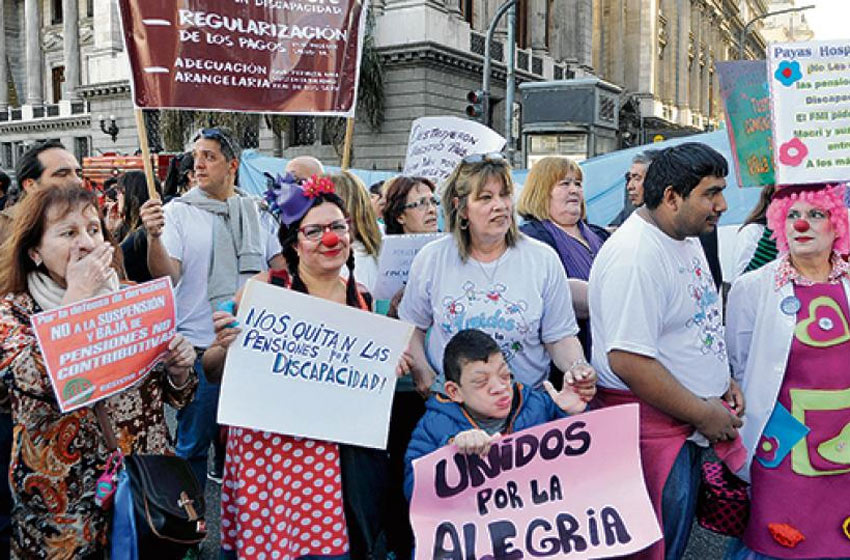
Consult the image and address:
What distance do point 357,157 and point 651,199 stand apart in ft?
75.9

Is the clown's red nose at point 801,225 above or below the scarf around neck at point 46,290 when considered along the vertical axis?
above

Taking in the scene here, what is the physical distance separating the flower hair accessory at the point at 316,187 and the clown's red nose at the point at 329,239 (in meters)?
0.16

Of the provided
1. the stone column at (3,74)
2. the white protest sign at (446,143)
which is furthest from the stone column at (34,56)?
the white protest sign at (446,143)

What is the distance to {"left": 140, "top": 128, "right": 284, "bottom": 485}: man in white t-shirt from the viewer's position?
3.50m

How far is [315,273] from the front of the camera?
263 centimetres

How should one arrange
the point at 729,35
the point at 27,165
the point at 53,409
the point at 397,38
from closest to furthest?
the point at 53,409 → the point at 27,165 → the point at 397,38 → the point at 729,35

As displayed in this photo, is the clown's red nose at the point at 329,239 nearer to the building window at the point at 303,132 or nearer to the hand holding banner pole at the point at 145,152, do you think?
the hand holding banner pole at the point at 145,152

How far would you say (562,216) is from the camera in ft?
12.3

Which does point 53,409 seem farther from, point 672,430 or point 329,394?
point 672,430

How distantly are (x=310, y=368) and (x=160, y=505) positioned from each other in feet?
2.10

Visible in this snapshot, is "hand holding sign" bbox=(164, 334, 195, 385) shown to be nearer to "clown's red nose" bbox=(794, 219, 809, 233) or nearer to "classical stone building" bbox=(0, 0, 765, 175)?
"clown's red nose" bbox=(794, 219, 809, 233)

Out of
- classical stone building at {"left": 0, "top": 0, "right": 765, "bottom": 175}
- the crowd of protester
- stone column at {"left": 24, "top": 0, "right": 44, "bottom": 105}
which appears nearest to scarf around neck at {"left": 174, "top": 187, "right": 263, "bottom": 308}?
the crowd of protester

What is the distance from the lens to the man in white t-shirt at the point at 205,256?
3.50 meters

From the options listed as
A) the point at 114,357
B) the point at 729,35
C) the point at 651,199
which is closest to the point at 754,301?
the point at 651,199
